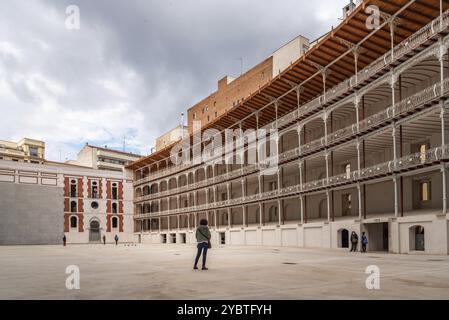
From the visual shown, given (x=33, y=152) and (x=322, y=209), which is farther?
(x=33, y=152)

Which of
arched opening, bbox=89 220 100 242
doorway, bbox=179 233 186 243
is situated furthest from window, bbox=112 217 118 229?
doorway, bbox=179 233 186 243

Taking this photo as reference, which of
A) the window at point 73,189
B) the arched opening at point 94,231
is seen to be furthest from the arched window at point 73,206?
the arched opening at point 94,231

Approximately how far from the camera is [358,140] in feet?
98.1

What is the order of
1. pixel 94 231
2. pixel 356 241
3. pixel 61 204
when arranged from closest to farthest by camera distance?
pixel 356 241 < pixel 61 204 < pixel 94 231

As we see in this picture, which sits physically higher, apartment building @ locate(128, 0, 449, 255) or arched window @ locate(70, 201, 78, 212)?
apartment building @ locate(128, 0, 449, 255)

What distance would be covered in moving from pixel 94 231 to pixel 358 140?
155 ft

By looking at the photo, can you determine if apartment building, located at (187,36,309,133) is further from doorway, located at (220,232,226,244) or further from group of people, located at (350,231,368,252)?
group of people, located at (350,231,368,252)

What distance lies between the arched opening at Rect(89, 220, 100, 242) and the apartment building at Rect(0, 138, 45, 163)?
102 ft

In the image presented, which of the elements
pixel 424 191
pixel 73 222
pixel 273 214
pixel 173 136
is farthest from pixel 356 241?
pixel 173 136

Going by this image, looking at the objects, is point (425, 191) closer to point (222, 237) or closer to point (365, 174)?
point (365, 174)

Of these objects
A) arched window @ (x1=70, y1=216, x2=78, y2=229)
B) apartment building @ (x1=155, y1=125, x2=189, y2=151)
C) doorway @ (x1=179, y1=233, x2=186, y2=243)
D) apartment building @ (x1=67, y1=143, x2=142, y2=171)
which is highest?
apartment building @ (x1=155, y1=125, x2=189, y2=151)

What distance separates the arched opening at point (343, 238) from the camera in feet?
100.0

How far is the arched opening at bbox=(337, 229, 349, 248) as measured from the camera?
30.5 meters
